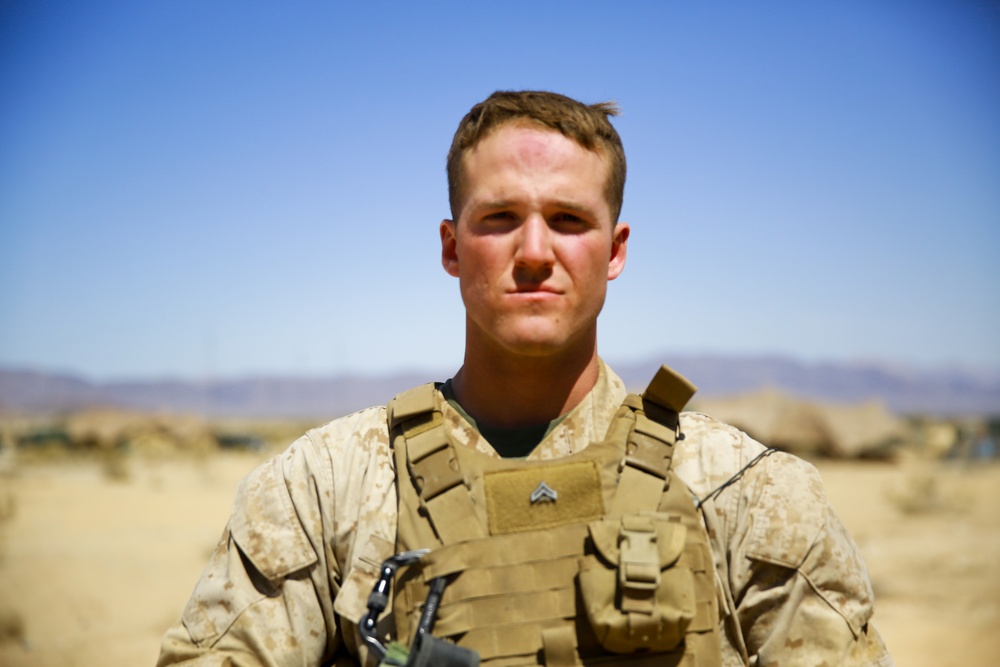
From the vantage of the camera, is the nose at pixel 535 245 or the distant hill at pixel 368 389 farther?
the distant hill at pixel 368 389

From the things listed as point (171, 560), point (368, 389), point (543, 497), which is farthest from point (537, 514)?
point (368, 389)

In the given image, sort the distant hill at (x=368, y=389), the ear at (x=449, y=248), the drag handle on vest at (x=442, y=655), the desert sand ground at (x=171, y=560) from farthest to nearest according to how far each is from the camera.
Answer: the distant hill at (x=368, y=389)
the desert sand ground at (x=171, y=560)
the ear at (x=449, y=248)
the drag handle on vest at (x=442, y=655)

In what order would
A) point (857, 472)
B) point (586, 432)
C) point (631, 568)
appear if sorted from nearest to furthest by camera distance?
point (631, 568) < point (586, 432) < point (857, 472)

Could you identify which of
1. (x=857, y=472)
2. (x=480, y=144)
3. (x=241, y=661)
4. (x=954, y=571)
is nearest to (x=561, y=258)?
(x=480, y=144)

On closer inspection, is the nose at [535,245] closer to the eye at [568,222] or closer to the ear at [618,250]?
the eye at [568,222]

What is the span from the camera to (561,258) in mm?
2336

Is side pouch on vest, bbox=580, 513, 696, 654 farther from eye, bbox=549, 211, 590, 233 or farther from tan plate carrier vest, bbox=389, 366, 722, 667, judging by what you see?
eye, bbox=549, 211, 590, 233

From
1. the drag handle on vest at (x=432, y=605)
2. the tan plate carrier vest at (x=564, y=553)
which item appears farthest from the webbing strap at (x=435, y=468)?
the drag handle on vest at (x=432, y=605)

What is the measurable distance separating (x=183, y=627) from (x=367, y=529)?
549mm

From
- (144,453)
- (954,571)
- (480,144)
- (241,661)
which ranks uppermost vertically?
(480,144)

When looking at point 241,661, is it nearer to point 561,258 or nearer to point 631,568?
point 631,568

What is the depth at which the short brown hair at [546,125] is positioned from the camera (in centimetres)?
244

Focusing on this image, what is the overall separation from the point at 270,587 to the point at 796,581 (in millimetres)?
1340

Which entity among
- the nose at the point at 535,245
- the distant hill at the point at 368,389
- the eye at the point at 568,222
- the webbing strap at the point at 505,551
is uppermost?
the eye at the point at 568,222
